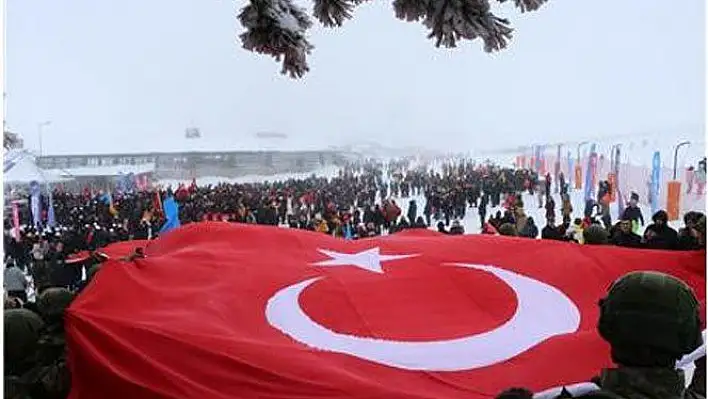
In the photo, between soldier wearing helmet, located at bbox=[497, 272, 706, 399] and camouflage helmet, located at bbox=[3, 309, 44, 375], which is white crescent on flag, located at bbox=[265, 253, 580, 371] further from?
soldier wearing helmet, located at bbox=[497, 272, 706, 399]

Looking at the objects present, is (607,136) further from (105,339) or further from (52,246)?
(105,339)

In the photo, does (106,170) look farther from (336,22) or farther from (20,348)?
(336,22)

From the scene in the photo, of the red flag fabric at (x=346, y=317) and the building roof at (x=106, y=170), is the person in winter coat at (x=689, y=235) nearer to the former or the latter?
the red flag fabric at (x=346, y=317)

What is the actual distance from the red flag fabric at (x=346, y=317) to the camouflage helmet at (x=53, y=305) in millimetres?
77

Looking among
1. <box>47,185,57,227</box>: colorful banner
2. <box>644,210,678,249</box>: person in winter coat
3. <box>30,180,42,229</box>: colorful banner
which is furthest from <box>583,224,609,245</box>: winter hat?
<box>47,185,57,227</box>: colorful banner

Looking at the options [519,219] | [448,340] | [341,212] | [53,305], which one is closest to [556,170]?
[341,212]

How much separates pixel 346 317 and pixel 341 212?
38.7 ft

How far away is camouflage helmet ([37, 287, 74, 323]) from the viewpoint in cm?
270

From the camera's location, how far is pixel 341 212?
14.7 m

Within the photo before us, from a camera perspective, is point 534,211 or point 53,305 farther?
point 534,211

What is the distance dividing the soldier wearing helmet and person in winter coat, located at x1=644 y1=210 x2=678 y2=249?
12.8ft

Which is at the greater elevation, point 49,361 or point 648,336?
point 648,336

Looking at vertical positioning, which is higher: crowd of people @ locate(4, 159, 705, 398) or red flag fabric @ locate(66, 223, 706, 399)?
red flag fabric @ locate(66, 223, 706, 399)

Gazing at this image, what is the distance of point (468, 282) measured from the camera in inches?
129
